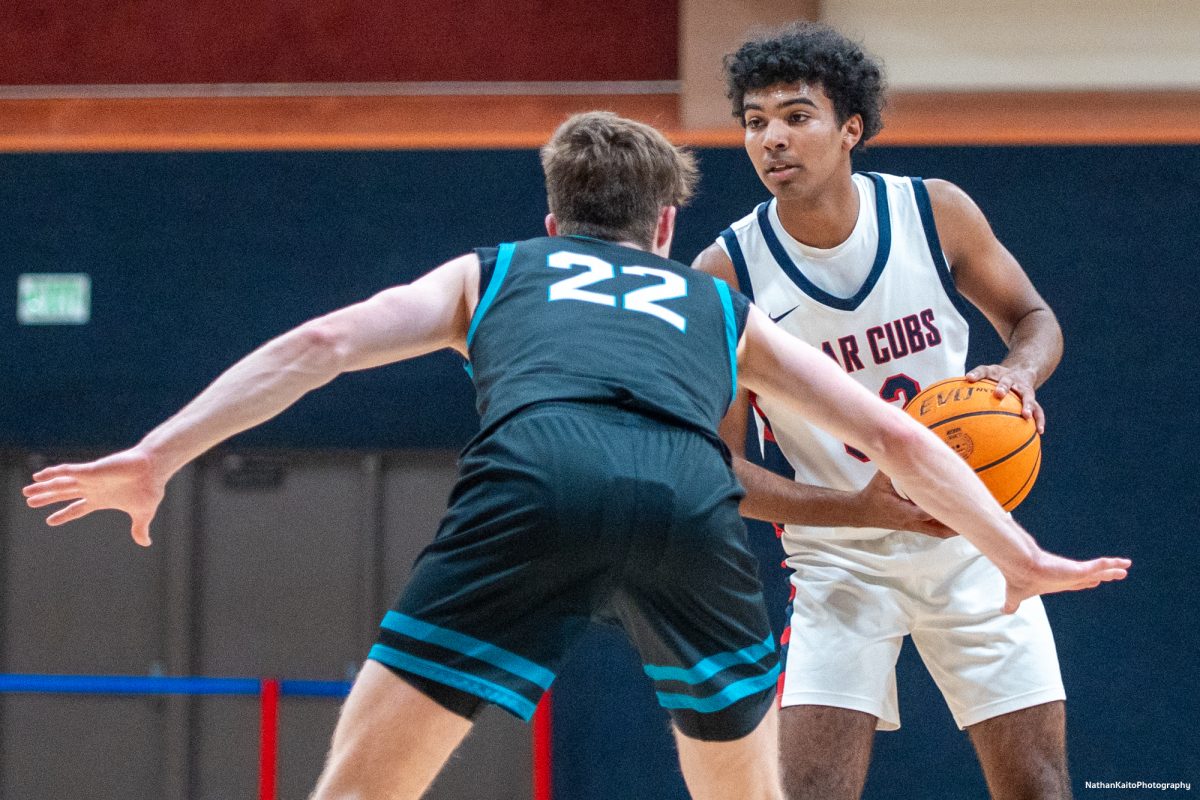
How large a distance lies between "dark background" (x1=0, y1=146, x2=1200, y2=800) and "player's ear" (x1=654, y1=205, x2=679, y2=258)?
11.5 ft

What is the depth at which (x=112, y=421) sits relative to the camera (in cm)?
621

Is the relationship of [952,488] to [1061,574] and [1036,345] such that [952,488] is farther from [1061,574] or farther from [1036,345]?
[1036,345]

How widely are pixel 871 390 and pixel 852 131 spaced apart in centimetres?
68

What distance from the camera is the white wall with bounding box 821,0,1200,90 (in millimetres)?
5957

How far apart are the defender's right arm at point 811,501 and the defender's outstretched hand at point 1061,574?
0.56 metres

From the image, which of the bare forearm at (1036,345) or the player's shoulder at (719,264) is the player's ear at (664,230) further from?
the bare forearm at (1036,345)

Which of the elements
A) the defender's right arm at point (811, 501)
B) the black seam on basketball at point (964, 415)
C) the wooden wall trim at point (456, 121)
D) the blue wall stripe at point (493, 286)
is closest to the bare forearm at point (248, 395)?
the blue wall stripe at point (493, 286)

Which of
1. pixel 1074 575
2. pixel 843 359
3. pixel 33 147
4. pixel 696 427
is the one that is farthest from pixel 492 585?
pixel 33 147

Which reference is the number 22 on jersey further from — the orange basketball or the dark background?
the dark background

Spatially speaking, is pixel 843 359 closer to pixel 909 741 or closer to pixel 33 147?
pixel 909 741

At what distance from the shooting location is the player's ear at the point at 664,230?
8.65ft

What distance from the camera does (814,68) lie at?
3.51m

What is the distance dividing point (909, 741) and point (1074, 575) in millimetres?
3701

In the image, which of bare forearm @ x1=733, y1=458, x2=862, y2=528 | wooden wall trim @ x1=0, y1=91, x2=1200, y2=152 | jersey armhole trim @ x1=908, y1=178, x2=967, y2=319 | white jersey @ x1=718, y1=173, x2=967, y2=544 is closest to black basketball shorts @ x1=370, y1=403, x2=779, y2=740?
bare forearm @ x1=733, y1=458, x2=862, y2=528
